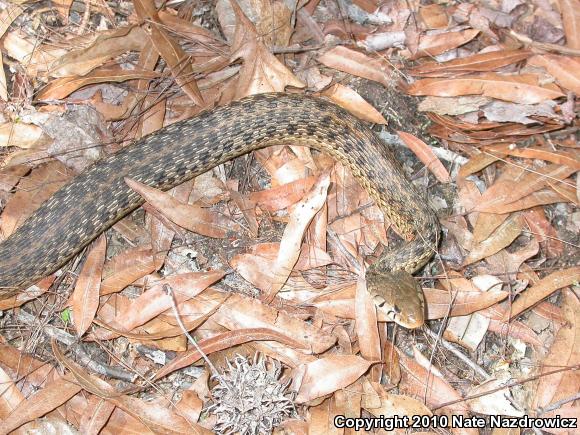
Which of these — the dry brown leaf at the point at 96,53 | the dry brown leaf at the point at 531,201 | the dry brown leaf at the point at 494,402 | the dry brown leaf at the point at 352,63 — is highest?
the dry brown leaf at the point at 96,53

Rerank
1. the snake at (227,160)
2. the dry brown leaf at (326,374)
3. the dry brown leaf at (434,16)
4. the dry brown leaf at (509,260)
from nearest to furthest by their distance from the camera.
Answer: the dry brown leaf at (326,374), the snake at (227,160), the dry brown leaf at (509,260), the dry brown leaf at (434,16)

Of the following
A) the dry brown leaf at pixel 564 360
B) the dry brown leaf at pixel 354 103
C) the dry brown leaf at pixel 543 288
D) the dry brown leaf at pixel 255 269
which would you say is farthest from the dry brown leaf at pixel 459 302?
the dry brown leaf at pixel 354 103

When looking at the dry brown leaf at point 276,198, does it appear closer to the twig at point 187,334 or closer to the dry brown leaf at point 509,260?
the twig at point 187,334

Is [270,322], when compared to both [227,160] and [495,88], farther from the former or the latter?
[495,88]

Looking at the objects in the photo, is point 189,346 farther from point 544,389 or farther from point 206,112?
point 544,389

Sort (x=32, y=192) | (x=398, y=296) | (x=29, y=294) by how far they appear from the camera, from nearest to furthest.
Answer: (x=398, y=296) < (x=29, y=294) < (x=32, y=192)

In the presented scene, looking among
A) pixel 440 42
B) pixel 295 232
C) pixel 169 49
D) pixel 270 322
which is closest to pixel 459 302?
pixel 295 232

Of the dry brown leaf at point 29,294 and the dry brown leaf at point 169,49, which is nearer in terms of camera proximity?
the dry brown leaf at point 29,294
